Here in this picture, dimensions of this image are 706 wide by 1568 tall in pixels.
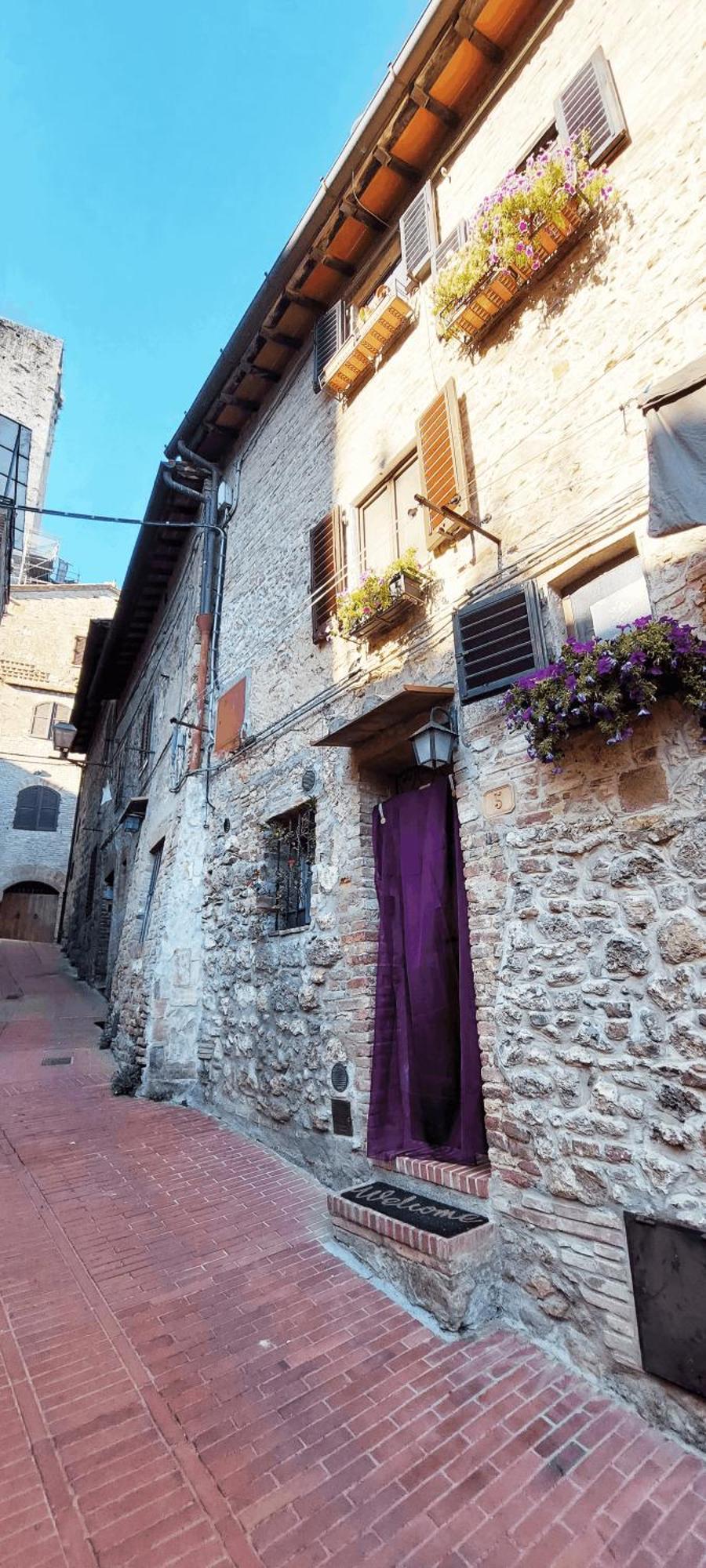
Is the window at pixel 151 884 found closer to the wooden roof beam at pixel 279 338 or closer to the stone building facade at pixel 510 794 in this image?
the stone building facade at pixel 510 794

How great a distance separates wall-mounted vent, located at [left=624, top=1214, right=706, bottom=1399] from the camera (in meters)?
2.62

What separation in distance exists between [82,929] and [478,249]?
16629 mm

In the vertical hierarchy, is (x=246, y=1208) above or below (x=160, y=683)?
below

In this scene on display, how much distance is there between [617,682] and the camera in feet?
10.0

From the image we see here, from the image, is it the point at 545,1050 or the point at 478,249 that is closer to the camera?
the point at 545,1050

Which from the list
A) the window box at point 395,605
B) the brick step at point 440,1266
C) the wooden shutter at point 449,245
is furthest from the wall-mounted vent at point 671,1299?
the wooden shutter at point 449,245

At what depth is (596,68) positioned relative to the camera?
4.62 m

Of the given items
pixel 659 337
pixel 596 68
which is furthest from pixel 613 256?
pixel 596 68

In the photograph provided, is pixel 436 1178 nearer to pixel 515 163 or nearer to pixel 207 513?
pixel 515 163

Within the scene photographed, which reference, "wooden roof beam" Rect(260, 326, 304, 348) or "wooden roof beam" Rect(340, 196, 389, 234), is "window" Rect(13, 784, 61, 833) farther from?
"wooden roof beam" Rect(340, 196, 389, 234)

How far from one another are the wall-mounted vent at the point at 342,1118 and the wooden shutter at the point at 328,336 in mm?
7037

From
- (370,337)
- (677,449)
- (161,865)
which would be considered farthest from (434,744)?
(161,865)

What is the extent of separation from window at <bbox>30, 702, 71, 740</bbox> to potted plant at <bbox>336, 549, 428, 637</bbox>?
21660mm

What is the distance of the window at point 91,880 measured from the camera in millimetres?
16719
